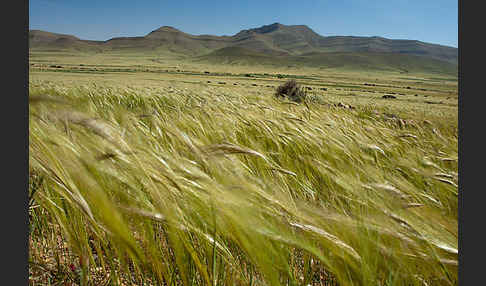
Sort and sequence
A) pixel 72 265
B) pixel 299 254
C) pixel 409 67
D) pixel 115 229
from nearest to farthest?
pixel 115 229, pixel 72 265, pixel 299 254, pixel 409 67

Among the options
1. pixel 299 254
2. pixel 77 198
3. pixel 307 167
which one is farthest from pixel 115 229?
pixel 307 167

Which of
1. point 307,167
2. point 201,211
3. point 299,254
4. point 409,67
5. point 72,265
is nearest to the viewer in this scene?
point 201,211

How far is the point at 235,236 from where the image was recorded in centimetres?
61

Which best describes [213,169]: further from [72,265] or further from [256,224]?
[72,265]

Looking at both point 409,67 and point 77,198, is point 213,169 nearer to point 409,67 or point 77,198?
point 77,198

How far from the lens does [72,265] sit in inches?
29.7

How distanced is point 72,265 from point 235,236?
522mm

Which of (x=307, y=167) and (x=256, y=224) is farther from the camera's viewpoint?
(x=307, y=167)

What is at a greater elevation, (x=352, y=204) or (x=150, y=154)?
(x=150, y=154)

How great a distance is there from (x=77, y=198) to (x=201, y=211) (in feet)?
0.89

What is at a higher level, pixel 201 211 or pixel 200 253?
pixel 201 211
